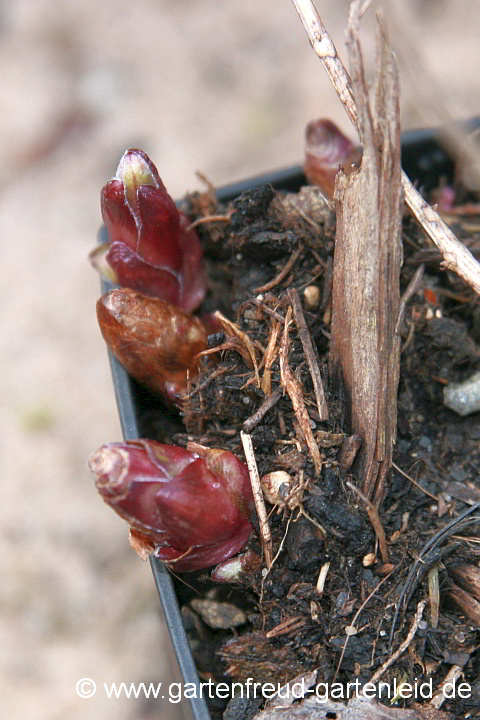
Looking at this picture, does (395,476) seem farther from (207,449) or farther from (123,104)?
(123,104)

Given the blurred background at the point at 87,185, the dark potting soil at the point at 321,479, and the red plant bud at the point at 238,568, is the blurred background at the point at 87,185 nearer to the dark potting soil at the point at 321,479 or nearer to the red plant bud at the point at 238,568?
the dark potting soil at the point at 321,479

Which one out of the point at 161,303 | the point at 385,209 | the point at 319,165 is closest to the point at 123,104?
the point at 319,165

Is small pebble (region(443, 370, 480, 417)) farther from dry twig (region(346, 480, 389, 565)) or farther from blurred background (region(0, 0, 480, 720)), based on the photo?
blurred background (region(0, 0, 480, 720))

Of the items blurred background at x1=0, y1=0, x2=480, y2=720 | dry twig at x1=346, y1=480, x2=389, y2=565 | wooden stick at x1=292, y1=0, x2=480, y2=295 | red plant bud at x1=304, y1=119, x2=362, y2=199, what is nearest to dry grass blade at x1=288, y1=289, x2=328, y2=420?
dry twig at x1=346, y1=480, x2=389, y2=565

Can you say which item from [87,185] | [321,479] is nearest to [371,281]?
[321,479]

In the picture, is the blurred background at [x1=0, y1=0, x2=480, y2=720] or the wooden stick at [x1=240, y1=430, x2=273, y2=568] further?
the blurred background at [x1=0, y1=0, x2=480, y2=720]
